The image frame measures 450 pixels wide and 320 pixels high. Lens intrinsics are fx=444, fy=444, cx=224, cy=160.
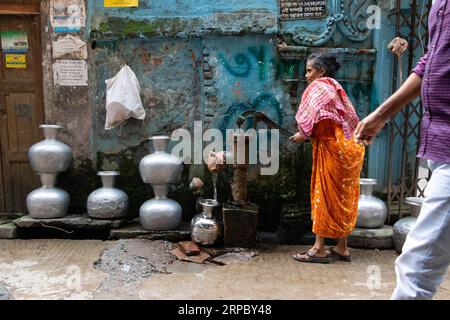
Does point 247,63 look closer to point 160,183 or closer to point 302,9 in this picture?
point 302,9

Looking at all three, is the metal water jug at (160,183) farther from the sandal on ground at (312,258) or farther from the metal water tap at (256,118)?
the sandal on ground at (312,258)

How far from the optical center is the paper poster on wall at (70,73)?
5117 millimetres

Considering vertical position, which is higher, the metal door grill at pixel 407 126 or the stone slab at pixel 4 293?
the metal door grill at pixel 407 126

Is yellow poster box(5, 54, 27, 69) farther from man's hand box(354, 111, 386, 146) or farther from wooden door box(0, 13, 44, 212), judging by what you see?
A: man's hand box(354, 111, 386, 146)

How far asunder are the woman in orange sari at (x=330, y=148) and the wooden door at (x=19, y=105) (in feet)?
10.6

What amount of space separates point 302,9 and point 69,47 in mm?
2665

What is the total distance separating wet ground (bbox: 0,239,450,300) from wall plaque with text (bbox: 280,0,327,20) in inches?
98.5

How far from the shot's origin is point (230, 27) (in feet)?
16.0

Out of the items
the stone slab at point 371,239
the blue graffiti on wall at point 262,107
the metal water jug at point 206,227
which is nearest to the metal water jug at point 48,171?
the metal water jug at point 206,227

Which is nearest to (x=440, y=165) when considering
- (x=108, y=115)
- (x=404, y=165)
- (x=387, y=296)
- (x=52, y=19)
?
(x=387, y=296)

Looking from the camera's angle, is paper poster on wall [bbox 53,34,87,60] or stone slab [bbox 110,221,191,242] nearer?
stone slab [bbox 110,221,191,242]

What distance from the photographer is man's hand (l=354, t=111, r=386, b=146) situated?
6.77ft

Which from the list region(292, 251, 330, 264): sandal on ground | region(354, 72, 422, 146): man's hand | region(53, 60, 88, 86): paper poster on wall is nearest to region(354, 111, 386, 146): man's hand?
region(354, 72, 422, 146): man's hand

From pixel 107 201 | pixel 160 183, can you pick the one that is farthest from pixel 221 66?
pixel 107 201
